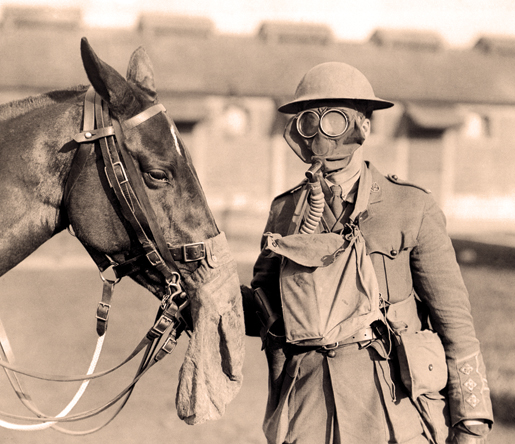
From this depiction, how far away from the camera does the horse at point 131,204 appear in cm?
226

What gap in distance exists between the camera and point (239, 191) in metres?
23.8

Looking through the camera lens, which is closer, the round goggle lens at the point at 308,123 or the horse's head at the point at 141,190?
the horse's head at the point at 141,190

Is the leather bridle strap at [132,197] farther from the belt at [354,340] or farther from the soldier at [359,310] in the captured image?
the belt at [354,340]

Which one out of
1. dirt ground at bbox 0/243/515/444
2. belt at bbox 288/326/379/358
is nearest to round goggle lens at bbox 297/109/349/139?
belt at bbox 288/326/379/358

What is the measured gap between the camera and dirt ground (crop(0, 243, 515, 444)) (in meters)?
5.15

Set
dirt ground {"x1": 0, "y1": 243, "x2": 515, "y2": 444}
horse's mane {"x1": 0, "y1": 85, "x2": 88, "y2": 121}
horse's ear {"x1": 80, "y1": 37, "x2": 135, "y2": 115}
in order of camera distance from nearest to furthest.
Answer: horse's ear {"x1": 80, "y1": 37, "x2": 135, "y2": 115}
horse's mane {"x1": 0, "y1": 85, "x2": 88, "y2": 121}
dirt ground {"x1": 0, "y1": 243, "x2": 515, "y2": 444}

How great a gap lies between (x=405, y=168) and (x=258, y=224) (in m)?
7.29

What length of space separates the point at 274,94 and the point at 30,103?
22325 millimetres

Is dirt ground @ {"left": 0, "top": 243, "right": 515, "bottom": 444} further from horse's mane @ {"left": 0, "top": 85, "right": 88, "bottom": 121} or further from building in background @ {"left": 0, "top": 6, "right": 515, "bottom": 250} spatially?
building in background @ {"left": 0, "top": 6, "right": 515, "bottom": 250}

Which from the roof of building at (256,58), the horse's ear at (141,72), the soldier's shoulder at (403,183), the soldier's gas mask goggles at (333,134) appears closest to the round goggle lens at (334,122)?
the soldier's gas mask goggles at (333,134)

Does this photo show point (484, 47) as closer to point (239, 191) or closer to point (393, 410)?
point (239, 191)

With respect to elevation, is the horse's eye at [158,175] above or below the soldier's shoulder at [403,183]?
above

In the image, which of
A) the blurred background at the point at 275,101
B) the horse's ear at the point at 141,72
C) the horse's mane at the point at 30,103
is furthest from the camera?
the blurred background at the point at 275,101

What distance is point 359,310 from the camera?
228 cm
